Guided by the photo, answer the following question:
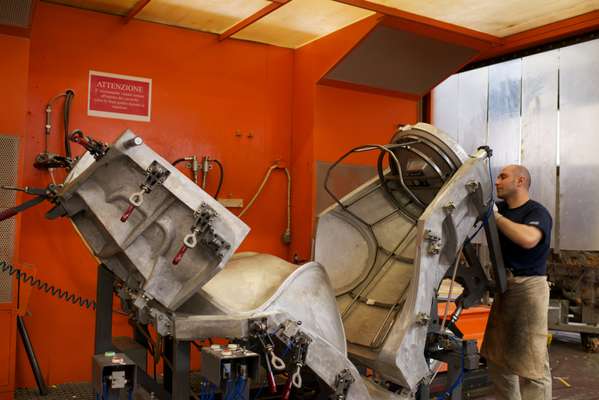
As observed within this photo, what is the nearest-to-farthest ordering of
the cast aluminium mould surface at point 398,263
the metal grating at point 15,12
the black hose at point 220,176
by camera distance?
the cast aluminium mould surface at point 398,263
the metal grating at point 15,12
the black hose at point 220,176

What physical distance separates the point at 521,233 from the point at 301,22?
2817mm

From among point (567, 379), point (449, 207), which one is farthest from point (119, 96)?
point (567, 379)

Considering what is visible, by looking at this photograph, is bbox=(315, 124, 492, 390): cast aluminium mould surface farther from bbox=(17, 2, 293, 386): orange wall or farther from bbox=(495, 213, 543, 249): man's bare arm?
bbox=(17, 2, 293, 386): orange wall

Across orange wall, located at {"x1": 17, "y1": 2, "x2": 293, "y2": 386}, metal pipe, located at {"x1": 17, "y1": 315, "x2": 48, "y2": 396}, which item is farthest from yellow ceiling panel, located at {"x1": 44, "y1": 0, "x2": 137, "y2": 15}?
metal pipe, located at {"x1": 17, "y1": 315, "x2": 48, "y2": 396}

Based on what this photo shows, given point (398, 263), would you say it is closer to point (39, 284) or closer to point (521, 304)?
point (521, 304)

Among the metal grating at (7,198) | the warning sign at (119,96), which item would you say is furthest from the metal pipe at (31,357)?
the warning sign at (119,96)

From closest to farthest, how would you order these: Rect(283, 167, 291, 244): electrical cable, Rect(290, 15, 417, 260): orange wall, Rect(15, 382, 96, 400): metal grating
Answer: Rect(15, 382, 96, 400): metal grating < Rect(290, 15, 417, 260): orange wall < Rect(283, 167, 291, 244): electrical cable

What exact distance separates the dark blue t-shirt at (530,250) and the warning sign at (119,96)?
10.5 feet

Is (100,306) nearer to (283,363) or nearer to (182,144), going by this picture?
(283,363)

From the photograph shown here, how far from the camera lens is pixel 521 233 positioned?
3.74 meters

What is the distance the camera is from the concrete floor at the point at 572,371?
5.02m

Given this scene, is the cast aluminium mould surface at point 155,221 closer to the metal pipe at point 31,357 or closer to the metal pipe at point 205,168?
the metal pipe at point 31,357

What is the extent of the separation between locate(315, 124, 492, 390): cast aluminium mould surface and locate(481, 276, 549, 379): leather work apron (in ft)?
2.39

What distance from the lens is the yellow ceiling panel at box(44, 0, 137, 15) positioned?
193 inches
